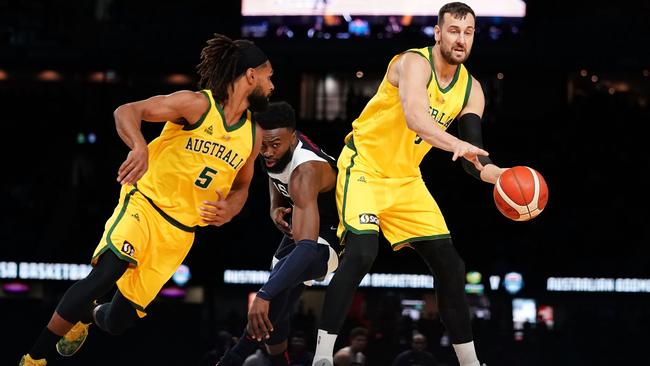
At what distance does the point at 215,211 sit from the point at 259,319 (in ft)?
2.28

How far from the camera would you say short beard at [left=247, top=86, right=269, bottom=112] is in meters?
4.94

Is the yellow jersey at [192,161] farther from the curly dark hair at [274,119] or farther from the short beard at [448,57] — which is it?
the short beard at [448,57]

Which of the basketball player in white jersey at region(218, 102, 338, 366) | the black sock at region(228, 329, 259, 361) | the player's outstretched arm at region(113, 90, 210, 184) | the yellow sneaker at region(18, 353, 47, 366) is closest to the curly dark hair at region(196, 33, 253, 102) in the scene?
the player's outstretched arm at region(113, 90, 210, 184)

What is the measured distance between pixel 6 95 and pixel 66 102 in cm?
103

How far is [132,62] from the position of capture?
14008 mm

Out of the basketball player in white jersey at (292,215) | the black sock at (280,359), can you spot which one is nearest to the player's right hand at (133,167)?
the basketball player in white jersey at (292,215)

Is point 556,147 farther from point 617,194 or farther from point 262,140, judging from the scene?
point 262,140

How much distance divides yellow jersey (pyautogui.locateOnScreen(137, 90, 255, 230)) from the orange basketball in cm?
129

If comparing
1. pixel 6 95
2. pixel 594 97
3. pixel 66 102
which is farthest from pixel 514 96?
pixel 6 95

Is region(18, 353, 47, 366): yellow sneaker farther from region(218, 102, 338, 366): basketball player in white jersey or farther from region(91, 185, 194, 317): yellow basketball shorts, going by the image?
region(218, 102, 338, 366): basketball player in white jersey

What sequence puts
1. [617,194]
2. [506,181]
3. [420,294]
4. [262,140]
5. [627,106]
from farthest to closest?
1. [627,106]
2. [617,194]
3. [420,294]
4. [262,140]
5. [506,181]

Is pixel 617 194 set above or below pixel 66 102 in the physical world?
below

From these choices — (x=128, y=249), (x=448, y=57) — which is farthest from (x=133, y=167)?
(x=448, y=57)

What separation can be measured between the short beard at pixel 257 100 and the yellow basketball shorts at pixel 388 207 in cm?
55
